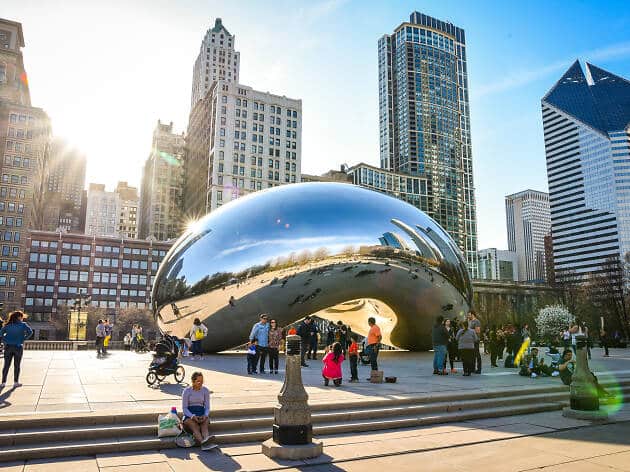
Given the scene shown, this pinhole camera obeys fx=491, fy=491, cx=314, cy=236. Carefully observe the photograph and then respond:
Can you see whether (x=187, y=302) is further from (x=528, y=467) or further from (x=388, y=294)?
(x=528, y=467)

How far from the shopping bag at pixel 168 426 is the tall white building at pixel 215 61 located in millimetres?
159398

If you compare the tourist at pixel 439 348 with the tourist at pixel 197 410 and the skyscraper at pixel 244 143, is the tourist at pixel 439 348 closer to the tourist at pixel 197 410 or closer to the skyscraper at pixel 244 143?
the tourist at pixel 197 410

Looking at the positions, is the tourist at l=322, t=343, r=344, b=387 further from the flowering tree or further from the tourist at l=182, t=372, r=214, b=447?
the flowering tree

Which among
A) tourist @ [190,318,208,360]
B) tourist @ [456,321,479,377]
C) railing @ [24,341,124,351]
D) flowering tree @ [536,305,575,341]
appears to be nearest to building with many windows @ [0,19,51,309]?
railing @ [24,341,124,351]

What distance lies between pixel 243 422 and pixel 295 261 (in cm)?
845

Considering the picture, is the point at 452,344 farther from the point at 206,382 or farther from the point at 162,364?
the point at 162,364

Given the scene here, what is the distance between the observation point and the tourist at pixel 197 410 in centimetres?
672

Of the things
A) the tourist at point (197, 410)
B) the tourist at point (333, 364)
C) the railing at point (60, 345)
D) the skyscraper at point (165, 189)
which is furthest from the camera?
the skyscraper at point (165, 189)

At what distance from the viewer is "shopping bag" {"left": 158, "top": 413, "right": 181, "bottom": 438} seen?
676 centimetres

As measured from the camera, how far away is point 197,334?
632 inches

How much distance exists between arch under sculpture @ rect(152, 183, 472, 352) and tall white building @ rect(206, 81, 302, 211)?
91.3m

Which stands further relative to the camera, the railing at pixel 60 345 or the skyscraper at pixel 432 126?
the skyscraper at pixel 432 126

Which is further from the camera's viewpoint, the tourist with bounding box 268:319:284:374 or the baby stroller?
the tourist with bounding box 268:319:284:374

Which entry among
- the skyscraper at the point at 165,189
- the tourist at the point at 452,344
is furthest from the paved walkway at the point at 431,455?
the skyscraper at the point at 165,189
